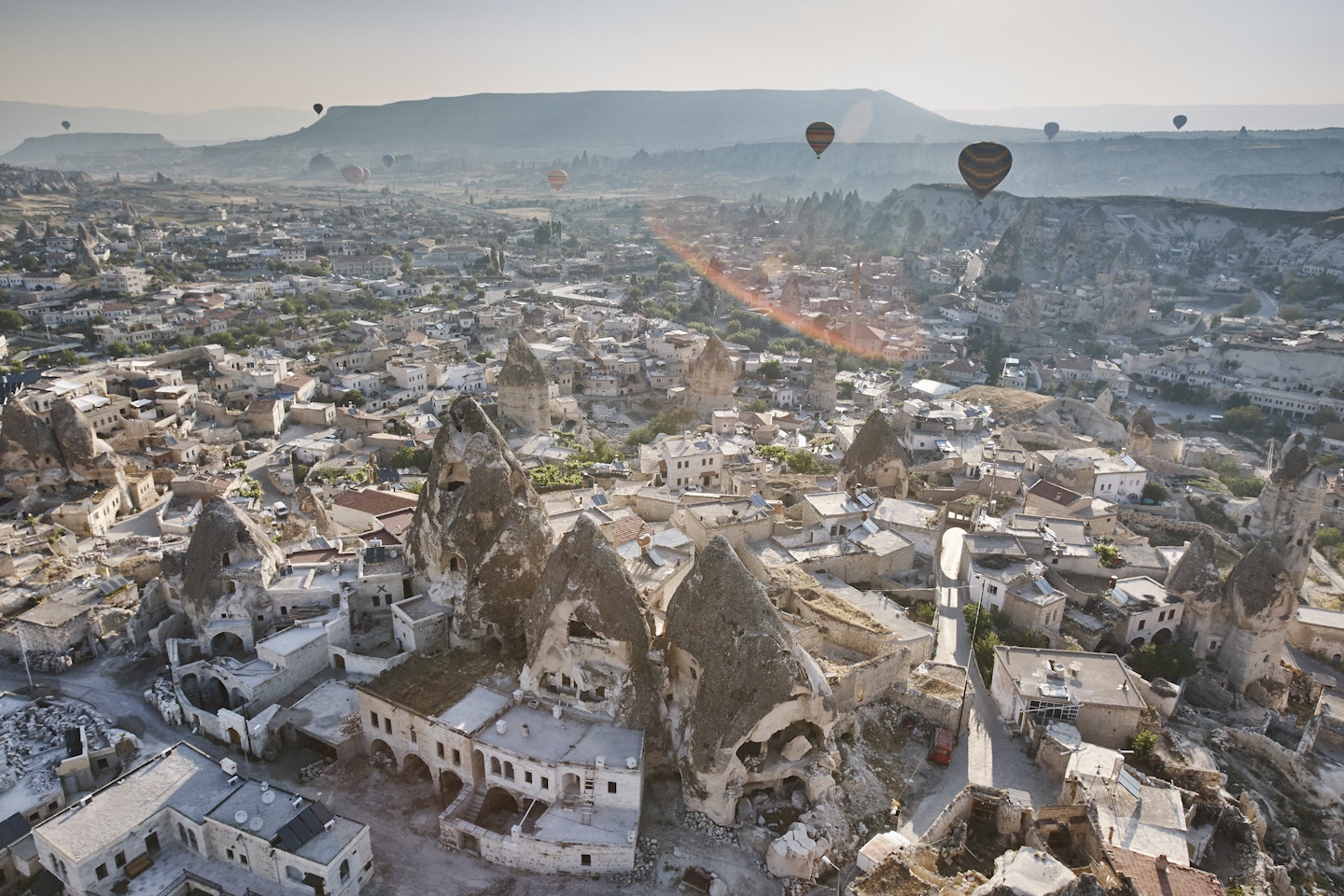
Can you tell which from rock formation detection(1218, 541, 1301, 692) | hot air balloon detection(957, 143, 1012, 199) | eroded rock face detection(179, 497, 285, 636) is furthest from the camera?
hot air balloon detection(957, 143, 1012, 199)

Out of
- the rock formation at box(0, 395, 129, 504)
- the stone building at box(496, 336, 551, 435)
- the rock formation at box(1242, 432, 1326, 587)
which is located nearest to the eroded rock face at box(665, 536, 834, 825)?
the rock formation at box(1242, 432, 1326, 587)

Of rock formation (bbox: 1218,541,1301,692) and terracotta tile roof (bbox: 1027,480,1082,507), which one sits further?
terracotta tile roof (bbox: 1027,480,1082,507)

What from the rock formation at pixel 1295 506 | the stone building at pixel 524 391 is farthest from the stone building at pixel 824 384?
the rock formation at pixel 1295 506

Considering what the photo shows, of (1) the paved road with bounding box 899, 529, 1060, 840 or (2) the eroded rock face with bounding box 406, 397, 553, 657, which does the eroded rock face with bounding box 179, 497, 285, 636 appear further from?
(1) the paved road with bounding box 899, 529, 1060, 840

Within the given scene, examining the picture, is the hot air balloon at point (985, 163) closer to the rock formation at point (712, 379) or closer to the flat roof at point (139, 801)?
the rock formation at point (712, 379)

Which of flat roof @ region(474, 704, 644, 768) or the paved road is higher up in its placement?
flat roof @ region(474, 704, 644, 768)

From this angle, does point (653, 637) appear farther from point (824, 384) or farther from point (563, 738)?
point (824, 384)
